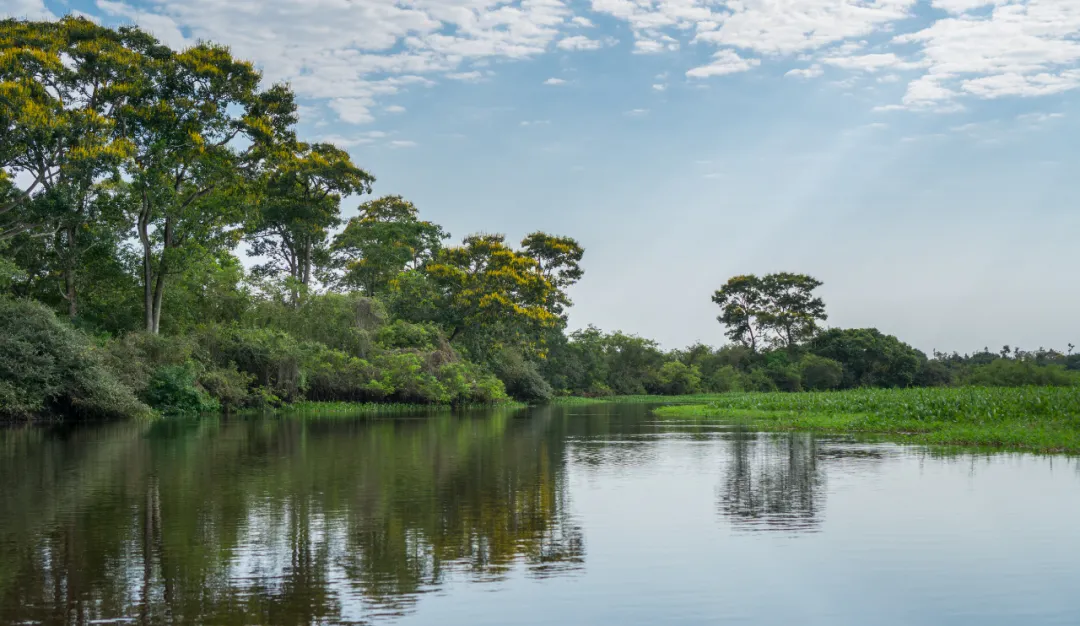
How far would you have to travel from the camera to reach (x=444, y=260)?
61.8m

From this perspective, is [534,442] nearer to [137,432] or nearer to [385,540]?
[137,432]

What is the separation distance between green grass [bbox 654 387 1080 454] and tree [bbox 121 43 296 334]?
24756 millimetres

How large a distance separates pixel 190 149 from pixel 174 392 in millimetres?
10644

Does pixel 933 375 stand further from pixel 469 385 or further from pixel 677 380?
pixel 469 385

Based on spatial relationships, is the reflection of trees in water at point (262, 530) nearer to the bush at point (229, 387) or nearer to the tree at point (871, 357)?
the bush at point (229, 387)

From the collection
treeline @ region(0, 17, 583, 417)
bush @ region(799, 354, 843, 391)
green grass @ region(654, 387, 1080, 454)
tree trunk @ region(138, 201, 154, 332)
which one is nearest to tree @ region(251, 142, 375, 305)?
treeline @ region(0, 17, 583, 417)

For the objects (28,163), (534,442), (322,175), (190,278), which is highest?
(322,175)

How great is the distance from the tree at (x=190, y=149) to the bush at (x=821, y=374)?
53.9 m

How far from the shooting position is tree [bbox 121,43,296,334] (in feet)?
121

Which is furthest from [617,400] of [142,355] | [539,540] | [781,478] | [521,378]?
[539,540]

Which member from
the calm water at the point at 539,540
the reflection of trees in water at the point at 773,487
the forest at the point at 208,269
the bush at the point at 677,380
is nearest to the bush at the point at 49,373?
the forest at the point at 208,269

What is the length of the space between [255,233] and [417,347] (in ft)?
49.0

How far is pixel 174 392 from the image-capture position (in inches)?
1492

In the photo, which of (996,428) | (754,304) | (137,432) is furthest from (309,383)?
(754,304)
